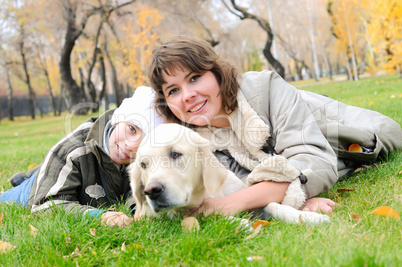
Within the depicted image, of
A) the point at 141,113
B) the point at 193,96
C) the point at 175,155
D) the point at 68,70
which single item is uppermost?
the point at 68,70

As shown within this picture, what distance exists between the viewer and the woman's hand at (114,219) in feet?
8.63

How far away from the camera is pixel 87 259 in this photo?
2137 millimetres

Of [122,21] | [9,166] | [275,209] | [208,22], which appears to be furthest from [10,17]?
[275,209]

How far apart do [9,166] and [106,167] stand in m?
3.87

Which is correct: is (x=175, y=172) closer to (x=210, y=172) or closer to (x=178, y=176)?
(x=178, y=176)

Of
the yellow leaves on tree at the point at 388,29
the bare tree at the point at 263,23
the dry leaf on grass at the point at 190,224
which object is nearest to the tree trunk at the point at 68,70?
the bare tree at the point at 263,23

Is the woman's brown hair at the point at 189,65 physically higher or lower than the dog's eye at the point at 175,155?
higher

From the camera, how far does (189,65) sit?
327cm

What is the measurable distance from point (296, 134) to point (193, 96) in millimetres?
1045

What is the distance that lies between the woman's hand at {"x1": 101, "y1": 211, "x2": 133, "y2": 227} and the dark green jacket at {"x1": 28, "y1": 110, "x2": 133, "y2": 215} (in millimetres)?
251

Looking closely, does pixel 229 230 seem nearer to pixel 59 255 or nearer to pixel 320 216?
pixel 320 216

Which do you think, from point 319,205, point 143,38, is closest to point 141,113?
point 319,205

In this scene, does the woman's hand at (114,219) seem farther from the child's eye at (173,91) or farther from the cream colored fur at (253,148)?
the child's eye at (173,91)

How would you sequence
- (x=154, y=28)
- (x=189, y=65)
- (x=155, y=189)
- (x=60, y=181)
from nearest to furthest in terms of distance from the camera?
(x=155, y=189) → (x=60, y=181) → (x=189, y=65) → (x=154, y=28)
